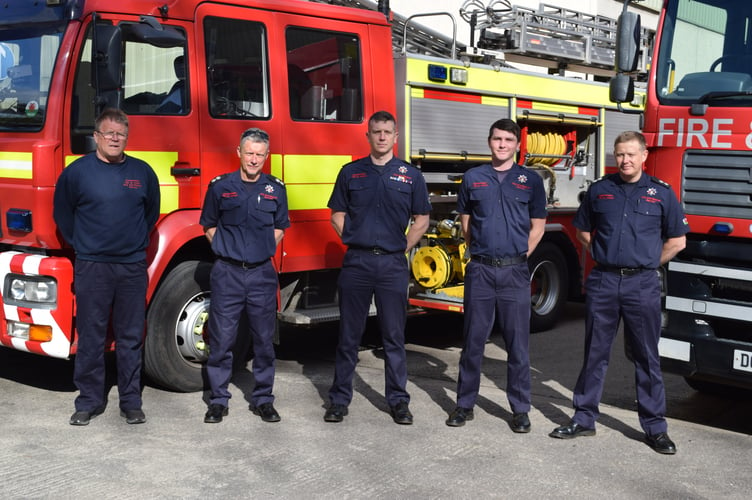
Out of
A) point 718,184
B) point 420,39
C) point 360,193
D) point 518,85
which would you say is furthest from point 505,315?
point 420,39

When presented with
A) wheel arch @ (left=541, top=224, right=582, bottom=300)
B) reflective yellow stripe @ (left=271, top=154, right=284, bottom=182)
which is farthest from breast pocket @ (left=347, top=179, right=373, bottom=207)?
wheel arch @ (left=541, top=224, right=582, bottom=300)

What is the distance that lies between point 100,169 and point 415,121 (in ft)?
9.91

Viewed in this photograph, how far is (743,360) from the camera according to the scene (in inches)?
213

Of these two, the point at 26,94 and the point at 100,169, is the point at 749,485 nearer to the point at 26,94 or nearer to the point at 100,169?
the point at 100,169

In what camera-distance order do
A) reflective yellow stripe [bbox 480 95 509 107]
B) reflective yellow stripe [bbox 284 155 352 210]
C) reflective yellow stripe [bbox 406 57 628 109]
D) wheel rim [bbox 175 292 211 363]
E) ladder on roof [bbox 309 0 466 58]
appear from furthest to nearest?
1. ladder on roof [bbox 309 0 466 58]
2. reflective yellow stripe [bbox 480 95 509 107]
3. reflective yellow stripe [bbox 406 57 628 109]
4. reflective yellow stripe [bbox 284 155 352 210]
5. wheel rim [bbox 175 292 211 363]

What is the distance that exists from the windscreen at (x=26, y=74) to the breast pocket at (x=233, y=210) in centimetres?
127

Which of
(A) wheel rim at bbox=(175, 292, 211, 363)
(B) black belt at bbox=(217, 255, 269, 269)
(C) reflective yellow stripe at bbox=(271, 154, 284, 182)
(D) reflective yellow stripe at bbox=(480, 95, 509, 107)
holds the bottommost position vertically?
(A) wheel rim at bbox=(175, 292, 211, 363)

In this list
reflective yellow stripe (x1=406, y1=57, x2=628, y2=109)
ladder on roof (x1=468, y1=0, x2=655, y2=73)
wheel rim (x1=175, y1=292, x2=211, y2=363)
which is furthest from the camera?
ladder on roof (x1=468, y1=0, x2=655, y2=73)

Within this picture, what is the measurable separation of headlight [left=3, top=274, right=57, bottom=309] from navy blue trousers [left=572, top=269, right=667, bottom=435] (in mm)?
3293

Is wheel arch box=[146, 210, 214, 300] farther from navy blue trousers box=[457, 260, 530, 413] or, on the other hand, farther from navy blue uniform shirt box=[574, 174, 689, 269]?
navy blue uniform shirt box=[574, 174, 689, 269]

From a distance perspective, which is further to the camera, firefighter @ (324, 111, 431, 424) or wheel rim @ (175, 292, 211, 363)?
wheel rim @ (175, 292, 211, 363)

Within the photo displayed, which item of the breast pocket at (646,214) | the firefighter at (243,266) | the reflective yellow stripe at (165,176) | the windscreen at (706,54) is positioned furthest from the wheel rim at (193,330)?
the windscreen at (706,54)

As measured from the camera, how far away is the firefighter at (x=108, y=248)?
18.1ft

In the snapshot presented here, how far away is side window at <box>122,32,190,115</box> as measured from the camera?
19.7 feet
